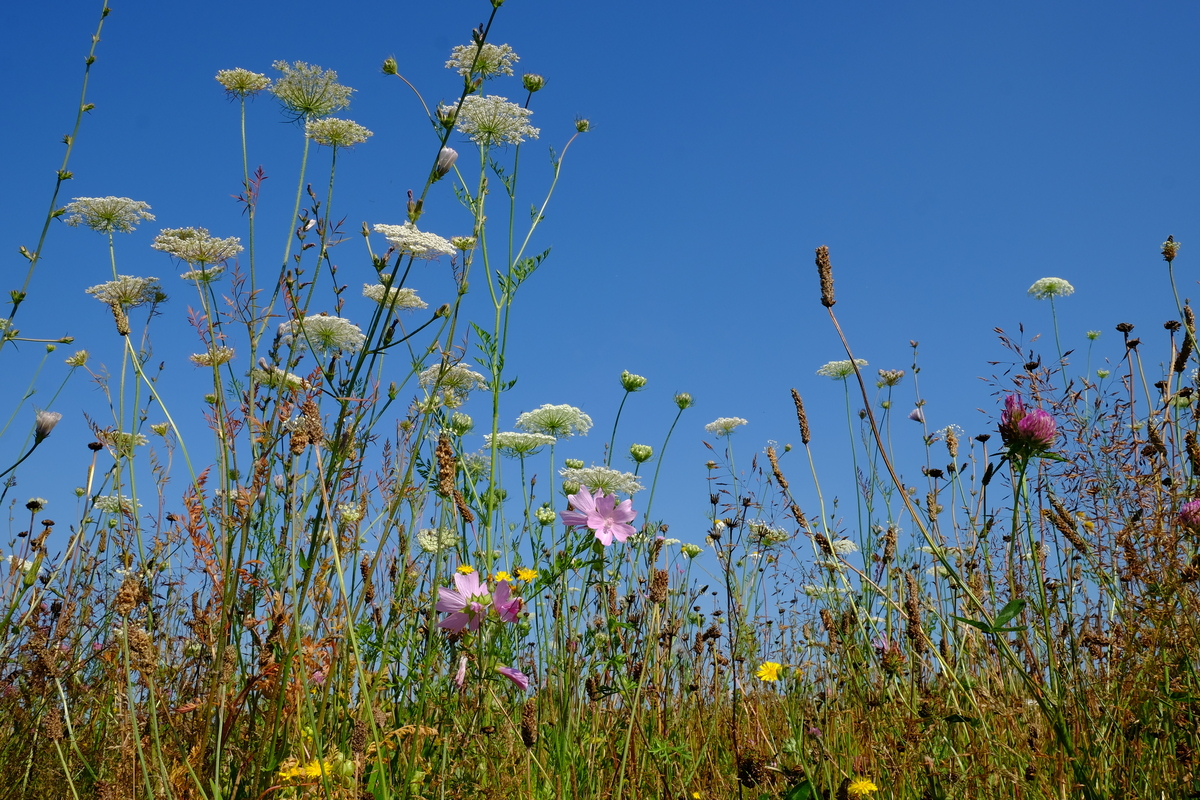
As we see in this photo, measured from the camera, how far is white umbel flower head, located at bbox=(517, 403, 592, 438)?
371 centimetres

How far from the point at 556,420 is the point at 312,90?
181 cm

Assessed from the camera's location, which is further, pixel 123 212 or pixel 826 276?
pixel 123 212

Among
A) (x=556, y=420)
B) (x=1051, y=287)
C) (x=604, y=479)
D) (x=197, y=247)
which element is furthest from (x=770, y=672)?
(x=1051, y=287)

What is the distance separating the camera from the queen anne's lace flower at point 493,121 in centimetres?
315

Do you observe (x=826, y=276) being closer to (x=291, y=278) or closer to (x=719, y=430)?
(x=291, y=278)

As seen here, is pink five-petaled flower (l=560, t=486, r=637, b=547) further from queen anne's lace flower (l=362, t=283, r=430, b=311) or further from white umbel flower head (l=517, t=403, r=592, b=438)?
white umbel flower head (l=517, t=403, r=592, b=438)

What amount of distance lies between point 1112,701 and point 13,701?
4.21m

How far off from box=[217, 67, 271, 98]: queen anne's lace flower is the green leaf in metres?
3.15

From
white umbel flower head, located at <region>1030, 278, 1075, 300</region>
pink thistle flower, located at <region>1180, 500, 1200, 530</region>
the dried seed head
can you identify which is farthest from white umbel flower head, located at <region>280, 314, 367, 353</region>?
white umbel flower head, located at <region>1030, 278, 1075, 300</region>

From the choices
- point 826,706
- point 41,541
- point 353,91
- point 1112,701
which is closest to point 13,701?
point 41,541

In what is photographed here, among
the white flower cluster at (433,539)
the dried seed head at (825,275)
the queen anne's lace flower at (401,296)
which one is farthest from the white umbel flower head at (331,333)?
the dried seed head at (825,275)

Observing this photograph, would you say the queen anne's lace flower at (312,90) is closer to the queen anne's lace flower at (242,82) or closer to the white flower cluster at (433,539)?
the queen anne's lace flower at (242,82)

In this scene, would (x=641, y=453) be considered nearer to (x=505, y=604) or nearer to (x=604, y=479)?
(x=604, y=479)

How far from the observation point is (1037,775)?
2.06m
